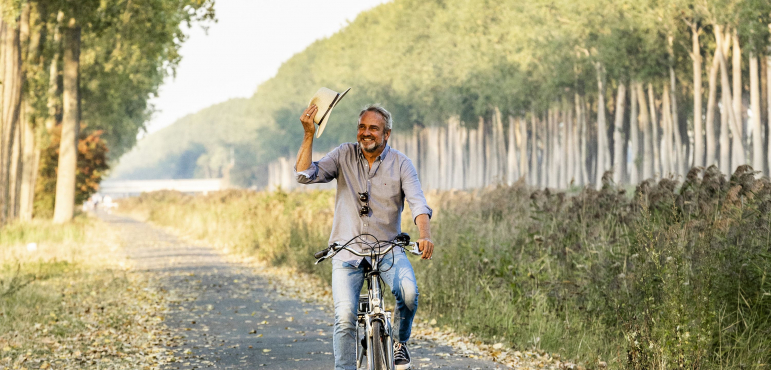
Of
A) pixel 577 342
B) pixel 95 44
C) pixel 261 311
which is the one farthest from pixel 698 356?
pixel 95 44

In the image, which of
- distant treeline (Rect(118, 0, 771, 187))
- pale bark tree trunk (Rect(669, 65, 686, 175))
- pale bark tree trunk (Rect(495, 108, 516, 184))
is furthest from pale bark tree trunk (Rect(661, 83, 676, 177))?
pale bark tree trunk (Rect(495, 108, 516, 184))

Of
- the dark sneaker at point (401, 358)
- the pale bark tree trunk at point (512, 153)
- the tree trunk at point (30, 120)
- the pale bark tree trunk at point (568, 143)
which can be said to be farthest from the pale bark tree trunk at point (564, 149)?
the dark sneaker at point (401, 358)

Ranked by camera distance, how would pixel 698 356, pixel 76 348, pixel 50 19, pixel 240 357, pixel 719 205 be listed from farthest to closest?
1. pixel 50 19
2. pixel 719 205
3. pixel 76 348
4. pixel 240 357
5. pixel 698 356

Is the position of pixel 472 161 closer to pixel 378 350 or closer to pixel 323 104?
pixel 323 104

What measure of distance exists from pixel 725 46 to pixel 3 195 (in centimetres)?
2824

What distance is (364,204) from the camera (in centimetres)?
642

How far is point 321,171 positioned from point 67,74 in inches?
995

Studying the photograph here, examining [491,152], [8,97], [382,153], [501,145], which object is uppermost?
[501,145]

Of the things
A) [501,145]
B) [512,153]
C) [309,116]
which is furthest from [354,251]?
[501,145]

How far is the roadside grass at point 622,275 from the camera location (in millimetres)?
7715

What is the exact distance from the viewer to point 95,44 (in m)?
35.0

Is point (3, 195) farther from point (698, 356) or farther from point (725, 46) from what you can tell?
point (725, 46)

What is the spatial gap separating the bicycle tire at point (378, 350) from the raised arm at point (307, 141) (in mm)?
1170

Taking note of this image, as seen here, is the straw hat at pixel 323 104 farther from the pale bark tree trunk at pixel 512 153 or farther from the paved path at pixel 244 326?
the pale bark tree trunk at pixel 512 153
